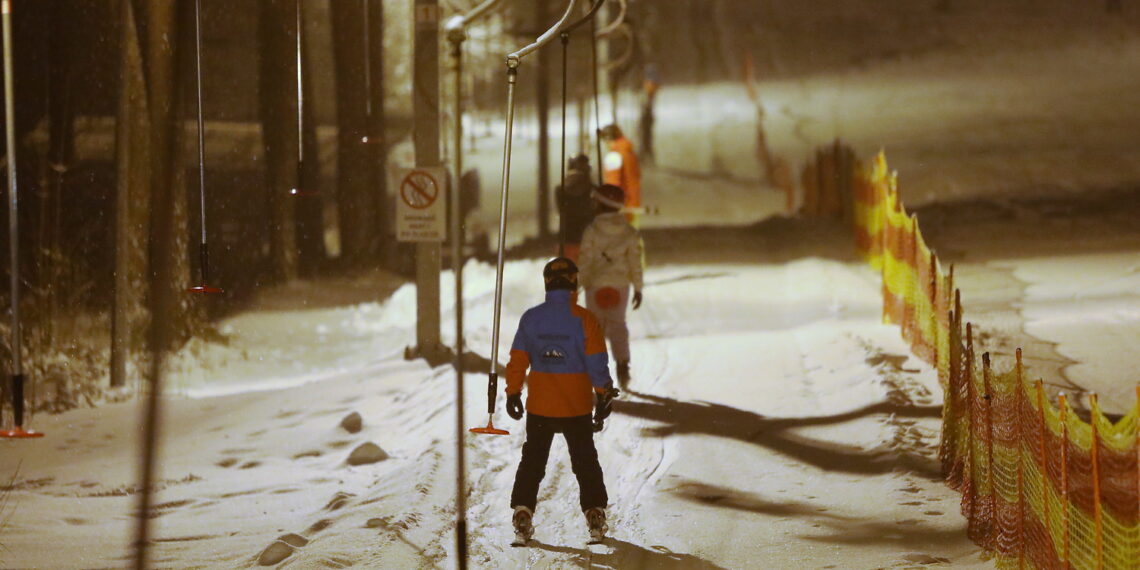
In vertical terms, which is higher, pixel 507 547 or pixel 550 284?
pixel 550 284

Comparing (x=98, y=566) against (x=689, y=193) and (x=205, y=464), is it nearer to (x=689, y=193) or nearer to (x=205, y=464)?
(x=205, y=464)

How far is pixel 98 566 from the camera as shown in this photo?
8.12 m

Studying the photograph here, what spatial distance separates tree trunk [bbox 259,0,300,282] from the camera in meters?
20.6

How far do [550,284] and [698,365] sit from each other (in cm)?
530

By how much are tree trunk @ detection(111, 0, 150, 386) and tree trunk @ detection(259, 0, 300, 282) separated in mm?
6212

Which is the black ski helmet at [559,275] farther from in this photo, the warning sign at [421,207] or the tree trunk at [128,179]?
the tree trunk at [128,179]

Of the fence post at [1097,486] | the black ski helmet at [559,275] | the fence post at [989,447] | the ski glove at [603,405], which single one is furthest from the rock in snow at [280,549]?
the fence post at [1097,486]

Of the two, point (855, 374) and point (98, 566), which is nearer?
point (98, 566)

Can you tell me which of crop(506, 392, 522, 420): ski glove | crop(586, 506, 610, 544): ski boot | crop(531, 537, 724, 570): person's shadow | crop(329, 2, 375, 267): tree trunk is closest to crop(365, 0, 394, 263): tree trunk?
crop(329, 2, 375, 267): tree trunk

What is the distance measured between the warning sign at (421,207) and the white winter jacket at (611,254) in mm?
2193

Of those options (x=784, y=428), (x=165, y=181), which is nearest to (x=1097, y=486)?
(x=784, y=428)

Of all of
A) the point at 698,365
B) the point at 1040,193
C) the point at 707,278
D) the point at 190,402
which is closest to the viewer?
the point at 698,365

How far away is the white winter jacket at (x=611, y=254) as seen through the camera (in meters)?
11.2

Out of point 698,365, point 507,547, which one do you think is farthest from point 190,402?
point 507,547
